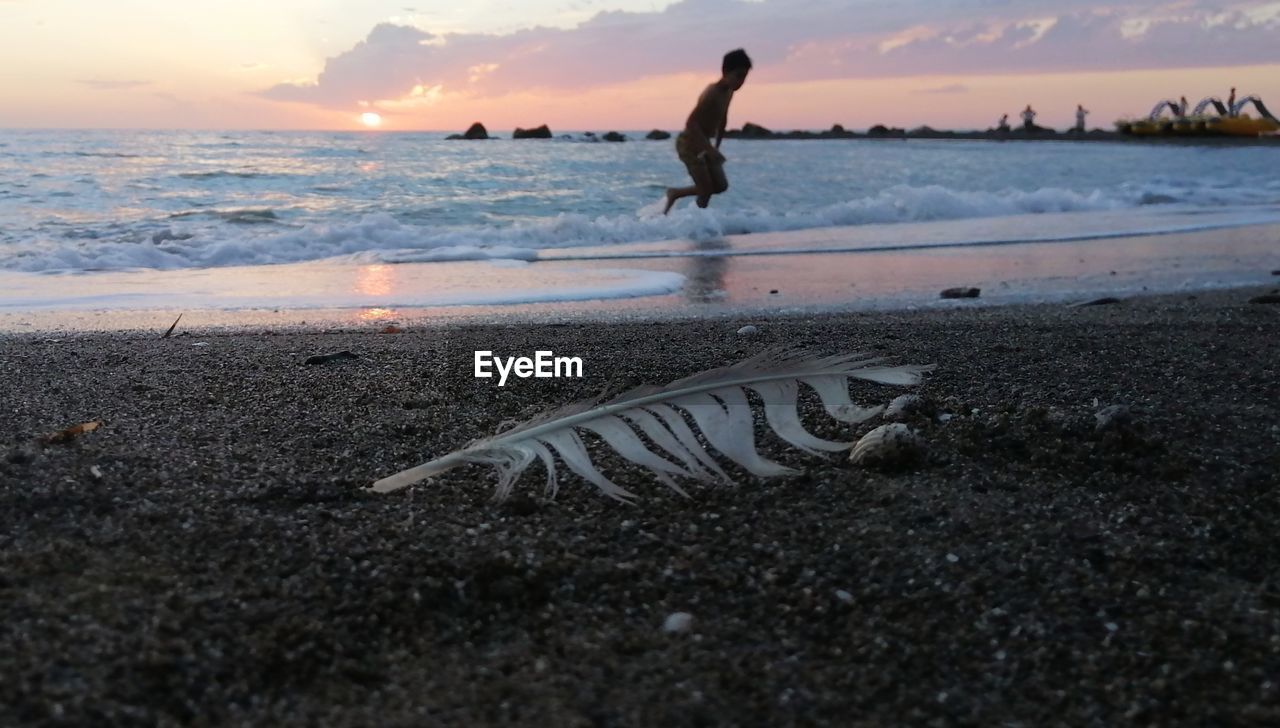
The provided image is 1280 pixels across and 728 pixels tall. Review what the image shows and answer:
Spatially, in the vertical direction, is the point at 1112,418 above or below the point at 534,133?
below

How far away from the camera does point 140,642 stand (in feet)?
5.68

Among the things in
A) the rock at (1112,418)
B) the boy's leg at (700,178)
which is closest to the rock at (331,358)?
the rock at (1112,418)

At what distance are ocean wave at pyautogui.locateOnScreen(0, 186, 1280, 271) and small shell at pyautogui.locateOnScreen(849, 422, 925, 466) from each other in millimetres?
7465

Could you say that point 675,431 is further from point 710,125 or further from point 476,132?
point 476,132

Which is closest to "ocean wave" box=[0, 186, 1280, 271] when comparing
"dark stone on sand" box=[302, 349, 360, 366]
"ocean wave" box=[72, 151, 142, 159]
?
"dark stone on sand" box=[302, 349, 360, 366]

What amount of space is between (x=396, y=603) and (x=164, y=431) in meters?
1.56

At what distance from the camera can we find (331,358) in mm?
4539

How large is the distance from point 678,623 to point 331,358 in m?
3.07

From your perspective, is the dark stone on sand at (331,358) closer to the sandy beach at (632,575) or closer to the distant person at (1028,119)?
the sandy beach at (632,575)

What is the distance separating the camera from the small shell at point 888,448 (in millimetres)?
2754

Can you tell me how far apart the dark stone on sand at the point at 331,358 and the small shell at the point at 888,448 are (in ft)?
8.59

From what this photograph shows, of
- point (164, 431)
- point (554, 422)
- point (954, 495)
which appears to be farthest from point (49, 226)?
point (954, 495)

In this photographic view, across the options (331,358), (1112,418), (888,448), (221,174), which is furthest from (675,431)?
(221,174)

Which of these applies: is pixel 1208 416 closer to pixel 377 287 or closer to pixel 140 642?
pixel 140 642
